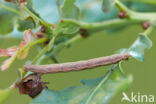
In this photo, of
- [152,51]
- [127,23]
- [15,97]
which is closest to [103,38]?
[152,51]

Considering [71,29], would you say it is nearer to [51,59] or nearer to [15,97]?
[51,59]

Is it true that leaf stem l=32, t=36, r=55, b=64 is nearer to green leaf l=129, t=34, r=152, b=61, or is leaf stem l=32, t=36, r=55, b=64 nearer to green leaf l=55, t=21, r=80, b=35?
green leaf l=55, t=21, r=80, b=35

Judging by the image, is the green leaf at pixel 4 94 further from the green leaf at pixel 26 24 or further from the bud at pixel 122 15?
the bud at pixel 122 15

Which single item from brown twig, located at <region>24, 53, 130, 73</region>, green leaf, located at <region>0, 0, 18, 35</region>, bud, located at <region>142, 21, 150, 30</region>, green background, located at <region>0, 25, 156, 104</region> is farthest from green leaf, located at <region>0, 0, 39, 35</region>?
green background, located at <region>0, 25, 156, 104</region>

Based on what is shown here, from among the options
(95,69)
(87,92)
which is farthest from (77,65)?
(95,69)

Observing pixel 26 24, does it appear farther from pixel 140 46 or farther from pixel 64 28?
pixel 140 46

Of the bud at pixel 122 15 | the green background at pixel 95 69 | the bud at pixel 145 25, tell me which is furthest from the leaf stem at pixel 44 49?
the green background at pixel 95 69
